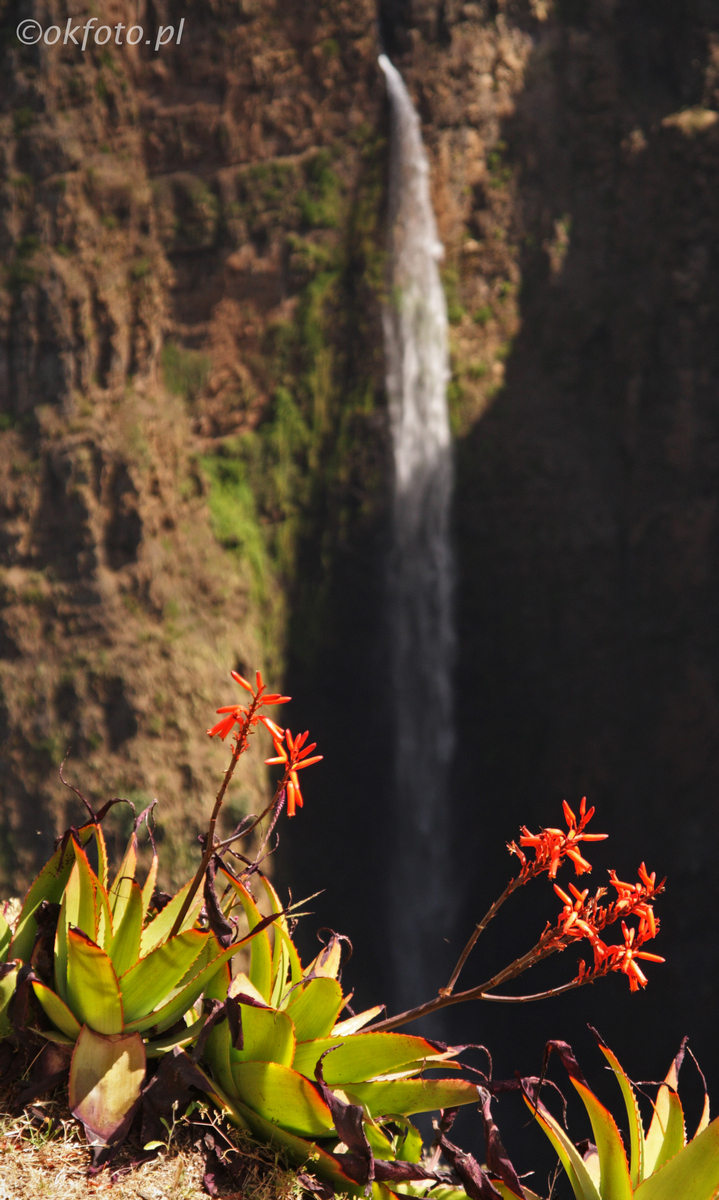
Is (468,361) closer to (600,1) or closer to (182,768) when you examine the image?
(600,1)

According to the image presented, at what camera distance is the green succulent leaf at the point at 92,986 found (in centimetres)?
179

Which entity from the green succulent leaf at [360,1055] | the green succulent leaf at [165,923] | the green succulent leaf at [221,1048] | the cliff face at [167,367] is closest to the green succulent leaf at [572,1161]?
the green succulent leaf at [360,1055]

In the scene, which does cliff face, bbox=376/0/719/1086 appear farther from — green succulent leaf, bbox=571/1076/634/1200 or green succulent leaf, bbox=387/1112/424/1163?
green succulent leaf, bbox=571/1076/634/1200

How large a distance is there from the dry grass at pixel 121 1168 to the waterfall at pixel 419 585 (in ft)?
44.3

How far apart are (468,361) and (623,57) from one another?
18.2 feet

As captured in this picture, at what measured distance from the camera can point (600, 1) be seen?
14.7m

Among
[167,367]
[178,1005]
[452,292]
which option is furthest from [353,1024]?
[452,292]

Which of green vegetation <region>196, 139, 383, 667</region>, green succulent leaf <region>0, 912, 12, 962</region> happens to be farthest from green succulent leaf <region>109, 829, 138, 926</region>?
green vegetation <region>196, 139, 383, 667</region>

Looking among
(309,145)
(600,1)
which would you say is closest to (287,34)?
(309,145)

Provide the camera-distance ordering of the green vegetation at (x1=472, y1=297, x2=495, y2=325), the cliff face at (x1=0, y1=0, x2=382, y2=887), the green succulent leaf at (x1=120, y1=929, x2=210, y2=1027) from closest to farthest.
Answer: the green succulent leaf at (x1=120, y1=929, x2=210, y2=1027) < the cliff face at (x1=0, y1=0, x2=382, y2=887) < the green vegetation at (x1=472, y1=297, x2=495, y2=325)

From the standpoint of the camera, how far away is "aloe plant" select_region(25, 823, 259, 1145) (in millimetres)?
1805

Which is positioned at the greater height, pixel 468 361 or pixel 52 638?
pixel 468 361

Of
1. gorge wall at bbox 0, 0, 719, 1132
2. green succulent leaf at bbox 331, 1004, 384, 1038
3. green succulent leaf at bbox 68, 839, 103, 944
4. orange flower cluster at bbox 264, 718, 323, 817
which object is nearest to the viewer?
orange flower cluster at bbox 264, 718, 323, 817

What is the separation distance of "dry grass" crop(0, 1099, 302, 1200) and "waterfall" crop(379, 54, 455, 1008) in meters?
13.5
